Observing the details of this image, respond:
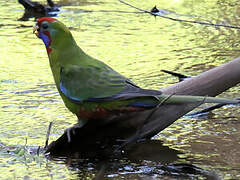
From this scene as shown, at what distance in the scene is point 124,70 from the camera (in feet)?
18.2

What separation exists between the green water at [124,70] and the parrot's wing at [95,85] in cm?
42

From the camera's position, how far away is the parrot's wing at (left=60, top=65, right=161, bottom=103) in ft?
11.1

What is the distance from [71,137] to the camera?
3.57 metres

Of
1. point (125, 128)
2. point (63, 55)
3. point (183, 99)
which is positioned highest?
point (63, 55)

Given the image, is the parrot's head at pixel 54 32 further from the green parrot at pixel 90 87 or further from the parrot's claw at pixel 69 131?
the parrot's claw at pixel 69 131

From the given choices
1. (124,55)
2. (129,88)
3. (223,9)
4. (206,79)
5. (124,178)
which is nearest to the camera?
(124,178)

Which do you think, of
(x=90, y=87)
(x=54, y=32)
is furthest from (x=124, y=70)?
(x=90, y=87)

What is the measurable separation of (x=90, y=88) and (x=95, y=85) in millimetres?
38

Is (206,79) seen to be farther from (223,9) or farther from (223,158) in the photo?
(223,9)

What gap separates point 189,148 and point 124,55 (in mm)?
2535

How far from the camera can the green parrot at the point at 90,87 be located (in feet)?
11.0

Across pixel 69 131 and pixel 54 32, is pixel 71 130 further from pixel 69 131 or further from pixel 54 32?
pixel 54 32

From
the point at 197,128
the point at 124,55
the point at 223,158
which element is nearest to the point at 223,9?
the point at 124,55

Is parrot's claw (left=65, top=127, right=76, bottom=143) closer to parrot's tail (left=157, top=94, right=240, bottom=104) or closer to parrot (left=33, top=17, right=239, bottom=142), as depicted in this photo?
parrot (left=33, top=17, right=239, bottom=142)
